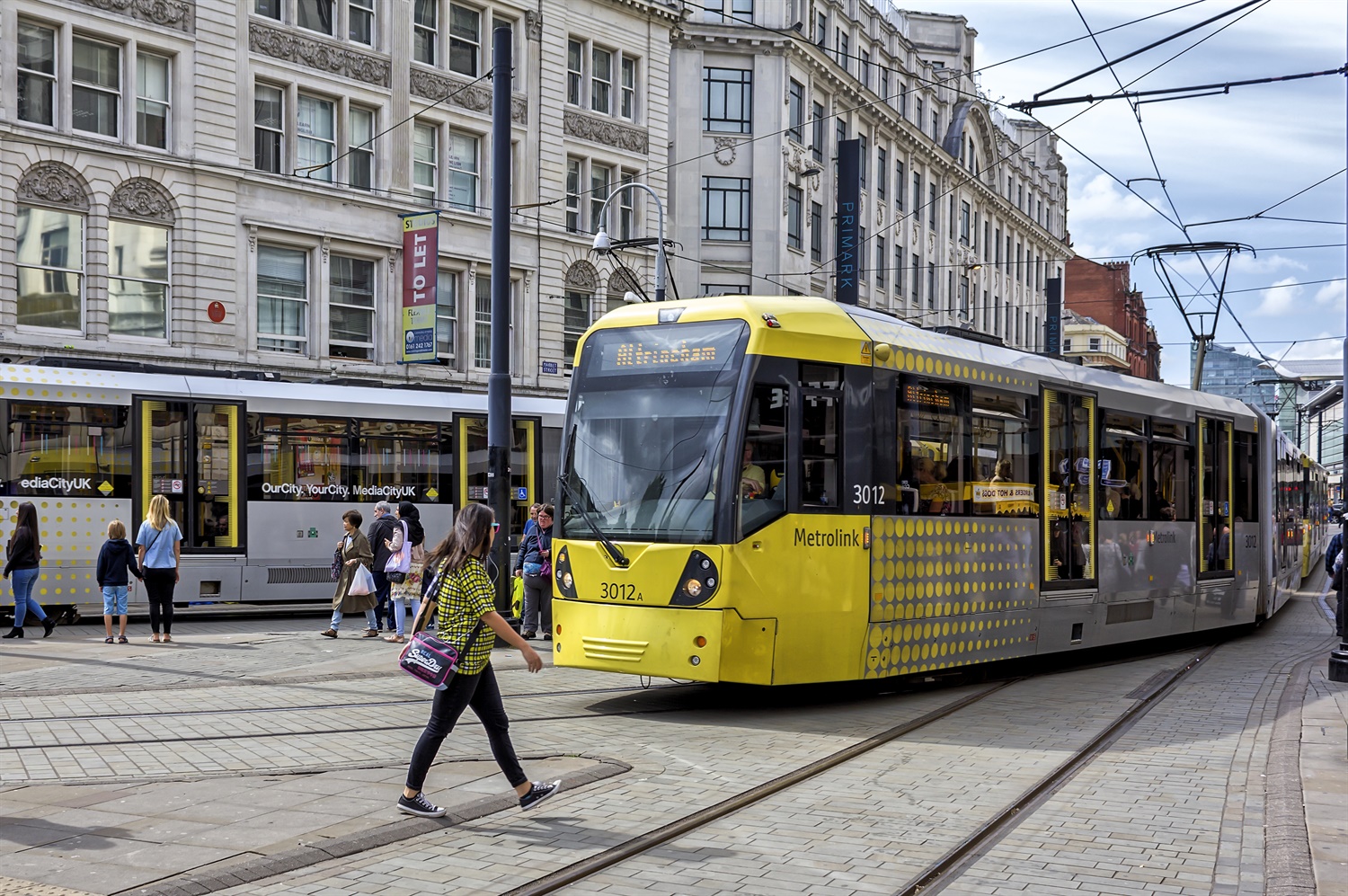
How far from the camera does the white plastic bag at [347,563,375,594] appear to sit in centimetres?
1619

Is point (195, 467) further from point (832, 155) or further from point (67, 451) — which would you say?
point (832, 155)

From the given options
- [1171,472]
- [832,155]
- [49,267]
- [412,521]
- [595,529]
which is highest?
[832,155]

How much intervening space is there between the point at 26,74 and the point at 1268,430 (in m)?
22.3

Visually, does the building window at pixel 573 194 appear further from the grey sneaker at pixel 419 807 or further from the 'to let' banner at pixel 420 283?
the grey sneaker at pixel 419 807

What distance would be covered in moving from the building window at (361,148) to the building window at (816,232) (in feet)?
59.4

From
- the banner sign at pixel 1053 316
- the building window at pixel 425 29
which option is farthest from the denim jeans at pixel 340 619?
the banner sign at pixel 1053 316

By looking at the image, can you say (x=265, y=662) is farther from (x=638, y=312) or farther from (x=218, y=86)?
(x=218, y=86)

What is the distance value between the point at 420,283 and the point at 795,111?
59.7 ft

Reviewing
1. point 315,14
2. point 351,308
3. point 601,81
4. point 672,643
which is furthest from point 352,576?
point 601,81

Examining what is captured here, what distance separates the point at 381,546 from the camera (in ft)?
55.9

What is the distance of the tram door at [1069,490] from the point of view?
13594 millimetres

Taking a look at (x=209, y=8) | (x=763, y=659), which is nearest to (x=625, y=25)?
(x=209, y=8)

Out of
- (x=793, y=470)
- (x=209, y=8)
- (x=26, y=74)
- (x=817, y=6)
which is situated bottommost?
(x=793, y=470)

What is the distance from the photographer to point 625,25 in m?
37.8
